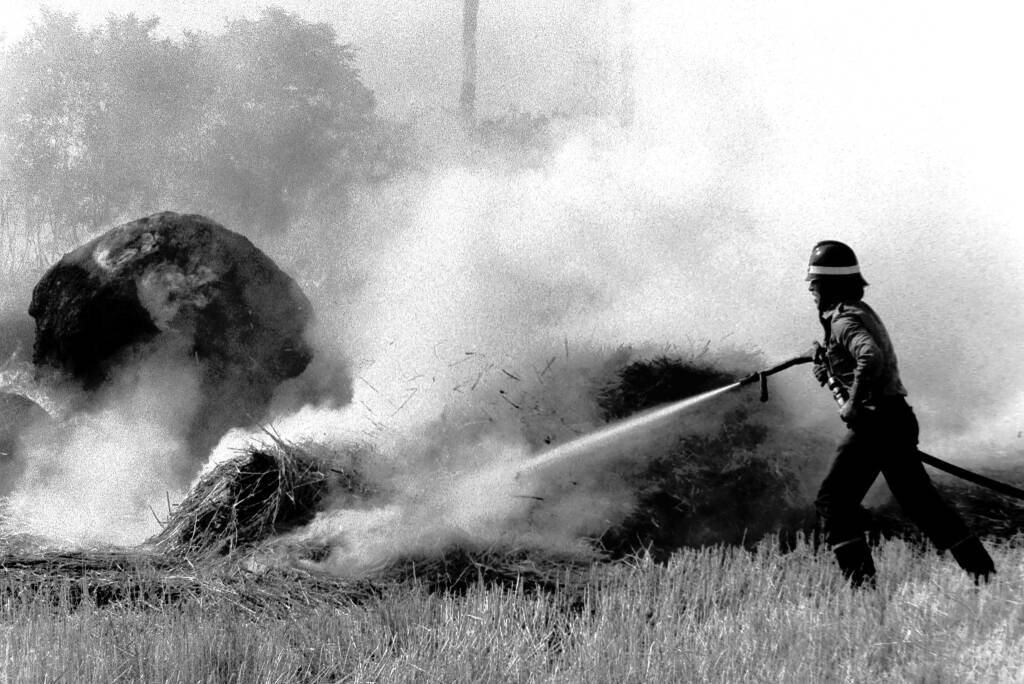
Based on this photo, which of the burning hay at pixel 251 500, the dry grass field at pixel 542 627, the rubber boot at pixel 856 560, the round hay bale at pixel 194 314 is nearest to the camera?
the dry grass field at pixel 542 627

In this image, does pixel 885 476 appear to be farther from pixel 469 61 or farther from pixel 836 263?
pixel 469 61

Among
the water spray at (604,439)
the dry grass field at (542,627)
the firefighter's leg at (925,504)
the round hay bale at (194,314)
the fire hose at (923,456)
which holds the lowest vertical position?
the dry grass field at (542,627)

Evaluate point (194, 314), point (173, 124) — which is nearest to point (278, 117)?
point (173, 124)

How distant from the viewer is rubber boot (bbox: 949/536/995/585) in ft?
18.6

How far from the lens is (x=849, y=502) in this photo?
18.9ft

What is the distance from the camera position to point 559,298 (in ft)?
38.2

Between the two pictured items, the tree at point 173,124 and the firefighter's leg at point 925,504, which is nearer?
the firefighter's leg at point 925,504

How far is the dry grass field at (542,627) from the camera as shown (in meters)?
4.45

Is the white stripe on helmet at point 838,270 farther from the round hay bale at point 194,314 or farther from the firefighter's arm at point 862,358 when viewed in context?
the round hay bale at point 194,314

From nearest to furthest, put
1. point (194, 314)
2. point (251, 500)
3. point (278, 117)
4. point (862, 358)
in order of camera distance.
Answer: point (862, 358)
point (251, 500)
point (194, 314)
point (278, 117)

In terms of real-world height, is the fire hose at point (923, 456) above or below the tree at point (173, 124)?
below

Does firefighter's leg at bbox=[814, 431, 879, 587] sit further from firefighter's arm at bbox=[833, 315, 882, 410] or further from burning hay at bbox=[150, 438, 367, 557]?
burning hay at bbox=[150, 438, 367, 557]

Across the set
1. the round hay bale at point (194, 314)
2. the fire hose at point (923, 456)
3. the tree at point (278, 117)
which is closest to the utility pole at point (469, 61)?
the tree at point (278, 117)

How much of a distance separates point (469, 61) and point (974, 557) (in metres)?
21.9
